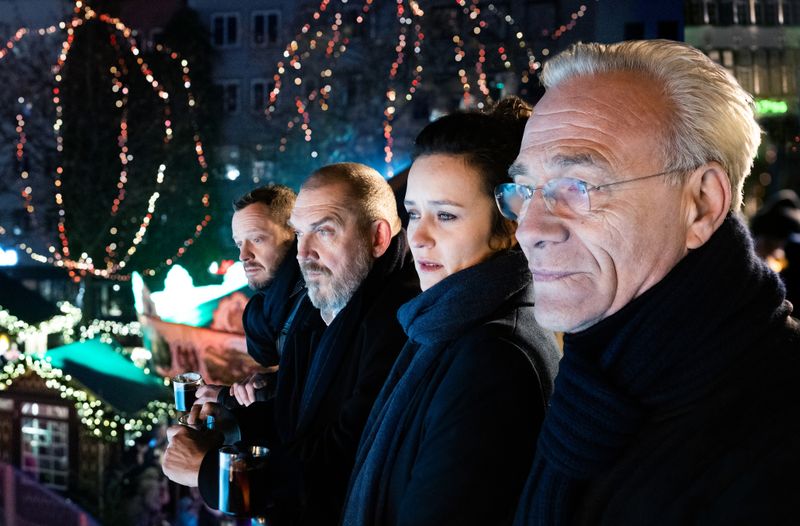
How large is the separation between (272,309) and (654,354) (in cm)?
289

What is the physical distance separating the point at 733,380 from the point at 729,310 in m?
0.11

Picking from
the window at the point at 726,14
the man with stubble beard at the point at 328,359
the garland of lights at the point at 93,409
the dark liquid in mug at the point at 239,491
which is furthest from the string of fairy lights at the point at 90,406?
the window at the point at 726,14

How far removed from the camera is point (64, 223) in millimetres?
22078

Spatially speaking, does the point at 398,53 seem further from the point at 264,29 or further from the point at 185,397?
the point at 185,397

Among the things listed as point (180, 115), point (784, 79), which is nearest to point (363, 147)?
point (180, 115)

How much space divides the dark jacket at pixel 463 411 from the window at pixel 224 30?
1110 inches

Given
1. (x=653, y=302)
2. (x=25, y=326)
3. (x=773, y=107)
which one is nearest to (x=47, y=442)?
(x=25, y=326)

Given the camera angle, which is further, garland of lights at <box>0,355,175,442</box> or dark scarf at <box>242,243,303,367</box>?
garland of lights at <box>0,355,175,442</box>

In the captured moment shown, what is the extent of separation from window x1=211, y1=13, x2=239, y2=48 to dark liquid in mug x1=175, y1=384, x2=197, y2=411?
26799mm

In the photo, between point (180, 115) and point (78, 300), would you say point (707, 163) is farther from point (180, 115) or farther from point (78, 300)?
point (180, 115)

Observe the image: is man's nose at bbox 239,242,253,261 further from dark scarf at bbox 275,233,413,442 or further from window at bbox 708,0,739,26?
window at bbox 708,0,739,26

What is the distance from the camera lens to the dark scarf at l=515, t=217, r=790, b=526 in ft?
3.82

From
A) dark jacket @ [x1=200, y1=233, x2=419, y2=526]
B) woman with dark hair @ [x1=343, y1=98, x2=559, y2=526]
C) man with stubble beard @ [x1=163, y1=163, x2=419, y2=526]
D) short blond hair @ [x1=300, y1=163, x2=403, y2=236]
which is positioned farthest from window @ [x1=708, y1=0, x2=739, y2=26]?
woman with dark hair @ [x1=343, y1=98, x2=559, y2=526]

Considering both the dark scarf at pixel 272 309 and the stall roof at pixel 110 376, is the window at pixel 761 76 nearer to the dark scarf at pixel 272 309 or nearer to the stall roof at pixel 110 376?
the dark scarf at pixel 272 309
